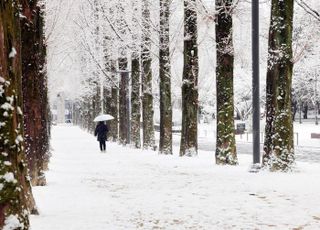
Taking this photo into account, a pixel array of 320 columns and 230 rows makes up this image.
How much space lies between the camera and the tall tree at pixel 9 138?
4.69 meters

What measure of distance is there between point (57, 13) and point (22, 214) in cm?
2035

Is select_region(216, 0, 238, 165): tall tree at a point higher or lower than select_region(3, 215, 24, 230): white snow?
higher

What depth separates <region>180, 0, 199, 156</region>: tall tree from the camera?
17844 millimetres

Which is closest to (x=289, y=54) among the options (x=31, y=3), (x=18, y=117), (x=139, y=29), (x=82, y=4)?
(x=31, y=3)

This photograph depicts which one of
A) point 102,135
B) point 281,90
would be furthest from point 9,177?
point 102,135

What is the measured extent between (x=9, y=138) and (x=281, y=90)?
893cm

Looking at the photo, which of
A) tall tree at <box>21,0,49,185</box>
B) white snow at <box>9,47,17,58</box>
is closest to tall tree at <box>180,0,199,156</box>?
tall tree at <box>21,0,49,185</box>

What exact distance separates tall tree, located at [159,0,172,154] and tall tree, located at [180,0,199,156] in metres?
2.66

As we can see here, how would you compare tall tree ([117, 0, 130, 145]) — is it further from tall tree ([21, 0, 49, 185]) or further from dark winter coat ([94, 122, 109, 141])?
tall tree ([21, 0, 49, 185])

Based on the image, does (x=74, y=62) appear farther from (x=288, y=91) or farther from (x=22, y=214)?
(x=22, y=214)

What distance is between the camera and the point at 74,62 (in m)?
49.7

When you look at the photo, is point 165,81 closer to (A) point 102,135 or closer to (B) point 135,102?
(A) point 102,135

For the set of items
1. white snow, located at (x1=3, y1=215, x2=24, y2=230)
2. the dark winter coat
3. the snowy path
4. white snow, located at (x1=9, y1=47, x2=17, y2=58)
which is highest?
white snow, located at (x1=9, y1=47, x2=17, y2=58)

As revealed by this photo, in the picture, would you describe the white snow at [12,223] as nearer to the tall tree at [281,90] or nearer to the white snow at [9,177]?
the white snow at [9,177]
